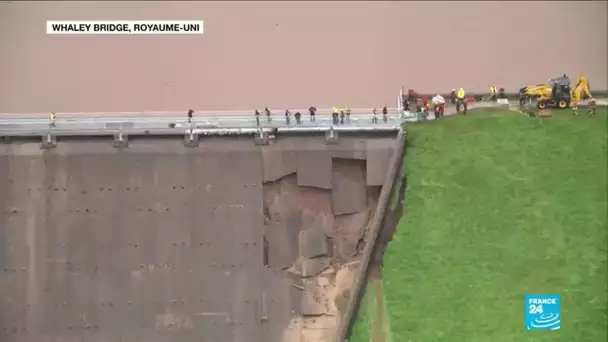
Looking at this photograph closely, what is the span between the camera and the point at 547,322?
769 cm

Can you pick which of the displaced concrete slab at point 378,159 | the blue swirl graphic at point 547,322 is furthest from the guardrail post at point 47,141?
the blue swirl graphic at point 547,322

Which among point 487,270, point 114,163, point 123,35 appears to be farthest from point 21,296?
point 487,270

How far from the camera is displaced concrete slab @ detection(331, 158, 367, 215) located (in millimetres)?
7816

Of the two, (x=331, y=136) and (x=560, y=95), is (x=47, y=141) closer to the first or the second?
(x=331, y=136)

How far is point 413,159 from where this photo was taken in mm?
7883

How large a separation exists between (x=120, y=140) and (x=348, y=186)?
3.22 m

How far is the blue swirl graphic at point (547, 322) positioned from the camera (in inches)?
302

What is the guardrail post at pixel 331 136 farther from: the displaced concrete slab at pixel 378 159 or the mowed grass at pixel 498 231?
the mowed grass at pixel 498 231

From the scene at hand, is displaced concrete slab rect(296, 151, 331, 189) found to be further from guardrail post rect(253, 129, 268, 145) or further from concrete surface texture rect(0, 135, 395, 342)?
guardrail post rect(253, 129, 268, 145)

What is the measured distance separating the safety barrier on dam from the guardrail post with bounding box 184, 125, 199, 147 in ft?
0.05

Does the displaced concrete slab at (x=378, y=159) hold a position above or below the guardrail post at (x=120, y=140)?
below

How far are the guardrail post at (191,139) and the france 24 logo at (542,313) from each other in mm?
5070

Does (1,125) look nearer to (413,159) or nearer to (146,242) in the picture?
(146,242)

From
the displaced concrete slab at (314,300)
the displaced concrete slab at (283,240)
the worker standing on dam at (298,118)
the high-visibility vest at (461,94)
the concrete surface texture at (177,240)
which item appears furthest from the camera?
the high-visibility vest at (461,94)
